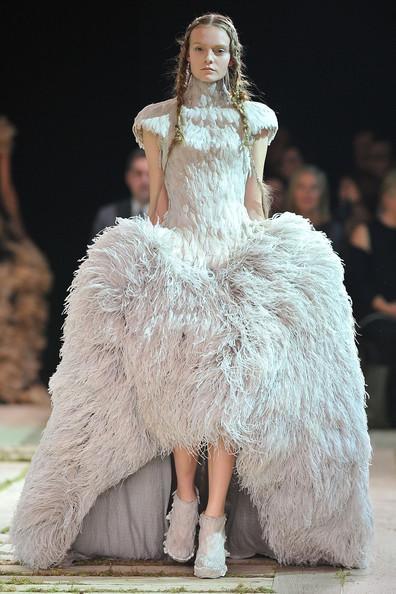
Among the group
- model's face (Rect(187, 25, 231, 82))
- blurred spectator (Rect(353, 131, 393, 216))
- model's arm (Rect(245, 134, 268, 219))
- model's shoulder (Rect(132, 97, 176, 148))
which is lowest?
model's arm (Rect(245, 134, 268, 219))

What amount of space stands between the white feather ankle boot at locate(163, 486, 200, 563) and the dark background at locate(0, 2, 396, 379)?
2992 millimetres

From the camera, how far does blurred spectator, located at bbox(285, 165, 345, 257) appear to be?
5.92 m

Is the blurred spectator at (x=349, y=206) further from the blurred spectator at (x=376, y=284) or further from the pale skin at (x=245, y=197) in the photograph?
the pale skin at (x=245, y=197)

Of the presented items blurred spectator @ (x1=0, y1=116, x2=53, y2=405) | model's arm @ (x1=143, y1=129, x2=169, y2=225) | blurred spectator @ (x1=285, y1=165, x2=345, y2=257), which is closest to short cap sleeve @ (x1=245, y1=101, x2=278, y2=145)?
model's arm @ (x1=143, y1=129, x2=169, y2=225)

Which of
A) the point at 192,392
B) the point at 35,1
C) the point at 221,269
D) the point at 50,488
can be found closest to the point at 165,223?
the point at 221,269

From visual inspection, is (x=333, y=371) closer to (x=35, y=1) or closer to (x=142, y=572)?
(x=142, y=572)

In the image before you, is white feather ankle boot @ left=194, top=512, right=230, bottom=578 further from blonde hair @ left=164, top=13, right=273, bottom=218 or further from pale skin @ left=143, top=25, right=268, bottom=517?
blonde hair @ left=164, top=13, right=273, bottom=218

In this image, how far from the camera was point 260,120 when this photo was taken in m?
3.03

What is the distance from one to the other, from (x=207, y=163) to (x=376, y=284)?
3.04 m

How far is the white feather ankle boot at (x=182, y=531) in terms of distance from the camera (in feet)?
9.40

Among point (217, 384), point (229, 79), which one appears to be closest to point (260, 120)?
point (229, 79)

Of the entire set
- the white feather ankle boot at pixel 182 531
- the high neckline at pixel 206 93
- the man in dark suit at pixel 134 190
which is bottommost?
the white feather ankle boot at pixel 182 531

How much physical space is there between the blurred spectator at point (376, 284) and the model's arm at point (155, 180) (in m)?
2.92

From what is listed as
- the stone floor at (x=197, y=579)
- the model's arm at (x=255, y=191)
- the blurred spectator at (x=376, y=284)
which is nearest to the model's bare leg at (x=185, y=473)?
the stone floor at (x=197, y=579)
